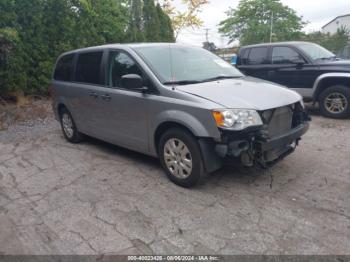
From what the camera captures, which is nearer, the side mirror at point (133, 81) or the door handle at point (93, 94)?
the side mirror at point (133, 81)

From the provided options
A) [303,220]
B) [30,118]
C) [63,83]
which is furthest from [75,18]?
[303,220]

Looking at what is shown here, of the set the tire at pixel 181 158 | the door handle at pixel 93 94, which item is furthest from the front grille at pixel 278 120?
the door handle at pixel 93 94

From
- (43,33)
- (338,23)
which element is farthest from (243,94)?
(338,23)

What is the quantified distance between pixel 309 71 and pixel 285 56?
0.77 meters

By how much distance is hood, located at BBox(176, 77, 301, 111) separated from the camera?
3.53m

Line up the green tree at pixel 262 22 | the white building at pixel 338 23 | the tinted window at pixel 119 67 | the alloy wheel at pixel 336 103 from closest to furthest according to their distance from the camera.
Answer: the tinted window at pixel 119 67
the alloy wheel at pixel 336 103
the green tree at pixel 262 22
the white building at pixel 338 23

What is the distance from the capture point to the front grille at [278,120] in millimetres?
3588

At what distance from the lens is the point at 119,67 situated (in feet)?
15.0

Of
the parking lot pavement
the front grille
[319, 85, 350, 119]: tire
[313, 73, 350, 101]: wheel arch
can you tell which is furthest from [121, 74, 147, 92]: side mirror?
[319, 85, 350, 119]: tire

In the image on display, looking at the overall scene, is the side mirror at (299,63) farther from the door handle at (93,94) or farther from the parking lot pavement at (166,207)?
the door handle at (93,94)

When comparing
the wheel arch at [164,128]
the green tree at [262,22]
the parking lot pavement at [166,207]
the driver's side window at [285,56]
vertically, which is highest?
the green tree at [262,22]

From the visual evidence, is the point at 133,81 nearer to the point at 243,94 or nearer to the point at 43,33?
the point at 243,94

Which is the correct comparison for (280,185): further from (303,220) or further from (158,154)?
(158,154)

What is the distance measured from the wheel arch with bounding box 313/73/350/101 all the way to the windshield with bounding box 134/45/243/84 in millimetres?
3324
